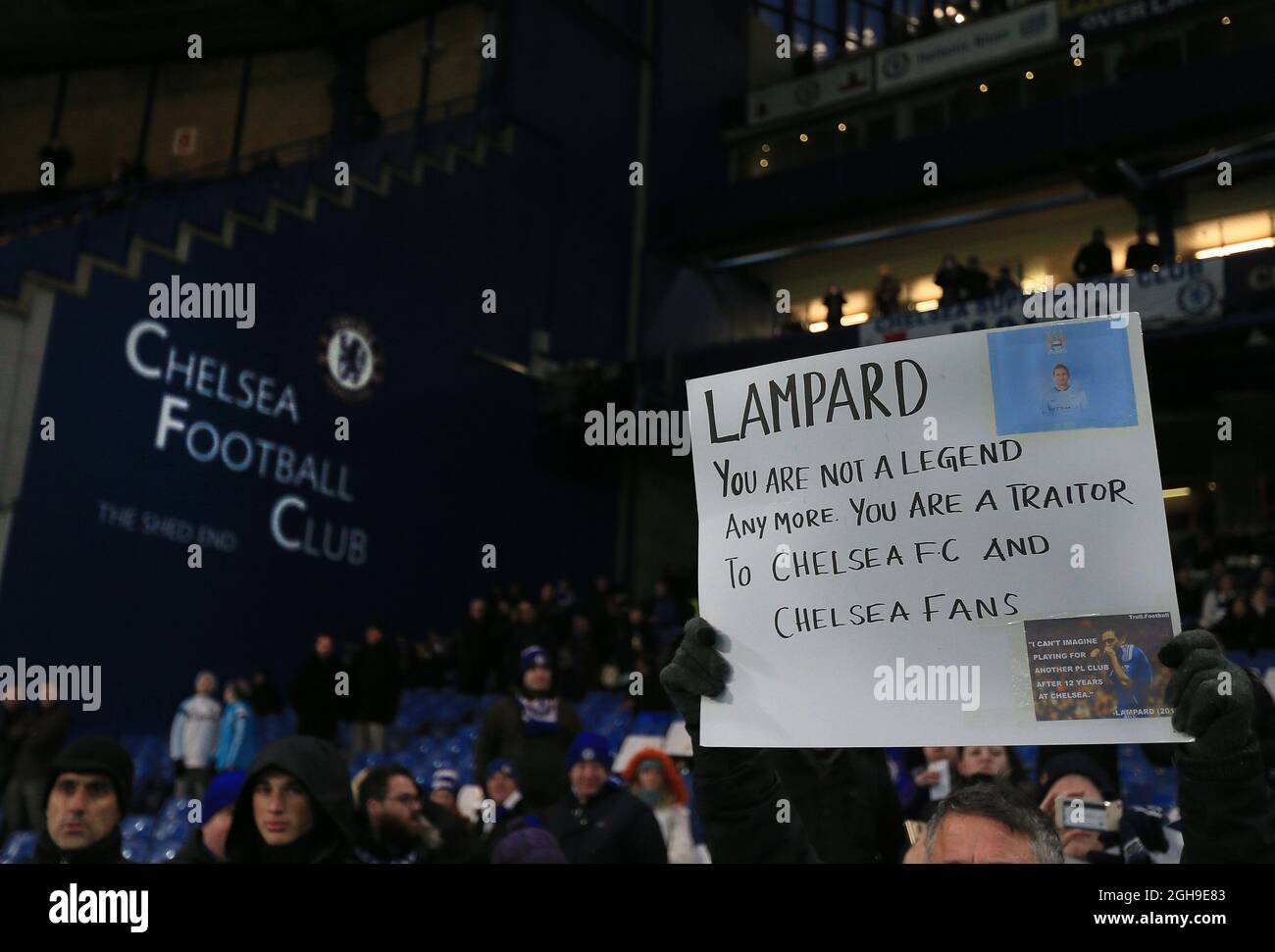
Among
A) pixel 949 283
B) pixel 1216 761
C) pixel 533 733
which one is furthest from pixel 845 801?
pixel 949 283

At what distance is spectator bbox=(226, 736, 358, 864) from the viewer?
9.37 feet

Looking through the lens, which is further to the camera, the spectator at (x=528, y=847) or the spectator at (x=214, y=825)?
the spectator at (x=528, y=847)

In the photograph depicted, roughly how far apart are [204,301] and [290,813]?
14633 mm

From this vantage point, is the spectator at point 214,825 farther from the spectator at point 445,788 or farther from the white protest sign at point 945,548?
the spectator at point 445,788

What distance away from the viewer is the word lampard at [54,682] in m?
11.8

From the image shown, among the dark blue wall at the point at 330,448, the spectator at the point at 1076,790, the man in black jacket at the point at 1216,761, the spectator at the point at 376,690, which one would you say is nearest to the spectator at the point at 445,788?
the spectator at the point at 1076,790

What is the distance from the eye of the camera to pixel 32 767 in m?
9.43

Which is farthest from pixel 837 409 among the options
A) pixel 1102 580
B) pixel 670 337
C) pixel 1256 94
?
pixel 670 337

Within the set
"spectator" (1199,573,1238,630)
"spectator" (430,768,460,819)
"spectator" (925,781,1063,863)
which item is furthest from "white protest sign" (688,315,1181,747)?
"spectator" (1199,573,1238,630)

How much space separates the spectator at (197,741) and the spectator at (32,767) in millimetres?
1594

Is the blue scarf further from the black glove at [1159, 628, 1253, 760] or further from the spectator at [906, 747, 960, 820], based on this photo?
the black glove at [1159, 628, 1253, 760]

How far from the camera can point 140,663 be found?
47.8ft
